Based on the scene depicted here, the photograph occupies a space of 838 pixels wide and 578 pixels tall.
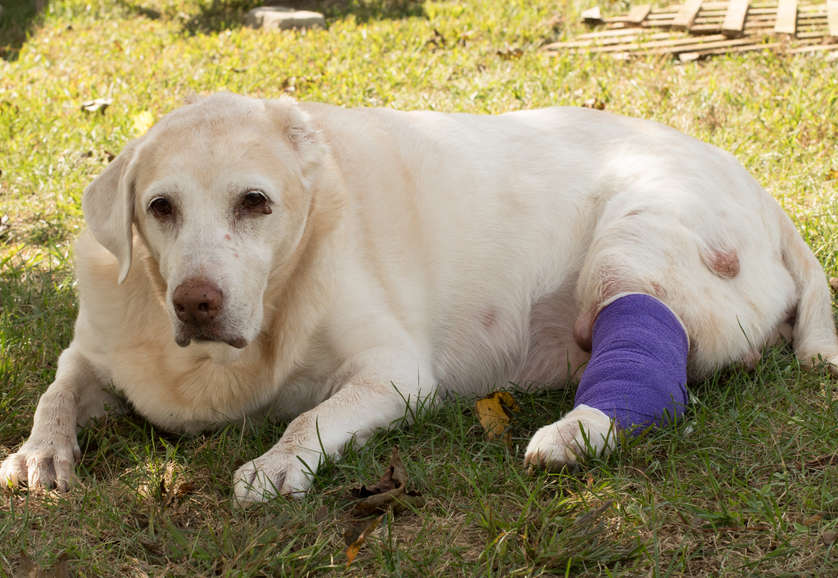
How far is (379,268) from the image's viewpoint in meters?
3.04

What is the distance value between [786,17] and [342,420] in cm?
627

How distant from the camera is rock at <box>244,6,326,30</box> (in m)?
8.55

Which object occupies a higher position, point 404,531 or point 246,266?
point 246,266

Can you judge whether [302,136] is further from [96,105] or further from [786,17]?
[786,17]

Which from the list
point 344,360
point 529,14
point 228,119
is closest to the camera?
point 228,119

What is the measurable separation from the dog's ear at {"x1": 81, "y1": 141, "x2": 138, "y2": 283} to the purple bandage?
1.43 metres

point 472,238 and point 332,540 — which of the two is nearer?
point 332,540

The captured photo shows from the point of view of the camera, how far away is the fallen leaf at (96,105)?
6.21m

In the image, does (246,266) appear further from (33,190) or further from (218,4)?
(218,4)

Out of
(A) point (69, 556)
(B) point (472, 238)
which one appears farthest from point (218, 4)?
(A) point (69, 556)

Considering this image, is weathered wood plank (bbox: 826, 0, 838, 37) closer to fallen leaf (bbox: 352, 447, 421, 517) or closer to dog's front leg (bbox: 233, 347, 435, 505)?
dog's front leg (bbox: 233, 347, 435, 505)

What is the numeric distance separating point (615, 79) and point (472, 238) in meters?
3.62

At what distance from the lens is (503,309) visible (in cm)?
324

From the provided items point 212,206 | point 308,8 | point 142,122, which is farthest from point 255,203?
point 308,8
